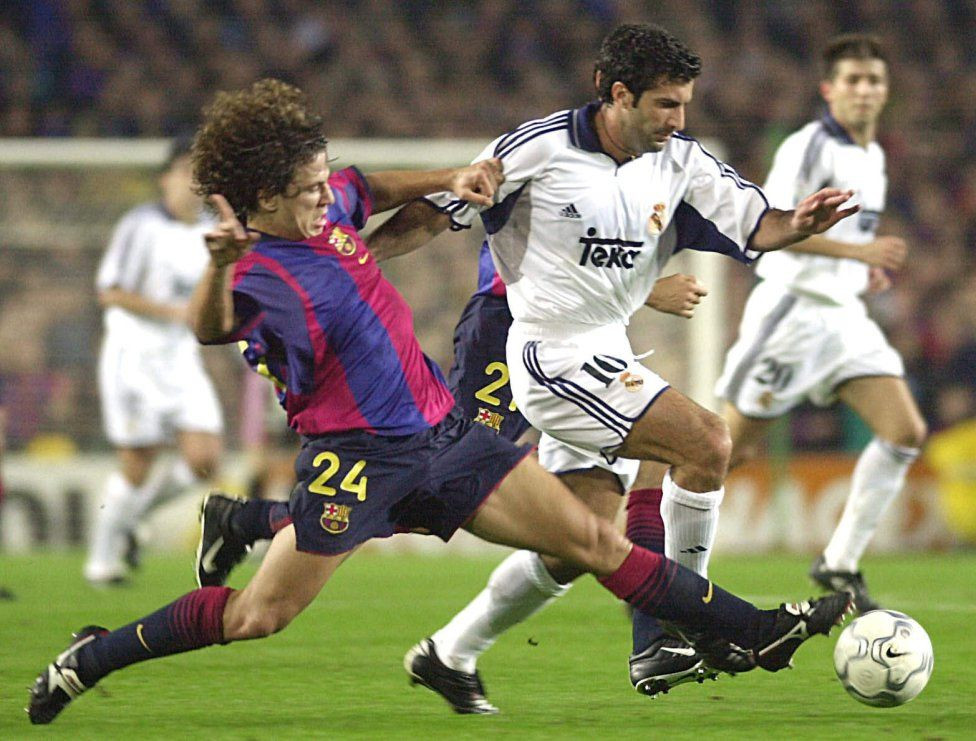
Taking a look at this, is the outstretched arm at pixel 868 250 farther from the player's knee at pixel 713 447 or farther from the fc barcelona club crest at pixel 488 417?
the player's knee at pixel 713 447

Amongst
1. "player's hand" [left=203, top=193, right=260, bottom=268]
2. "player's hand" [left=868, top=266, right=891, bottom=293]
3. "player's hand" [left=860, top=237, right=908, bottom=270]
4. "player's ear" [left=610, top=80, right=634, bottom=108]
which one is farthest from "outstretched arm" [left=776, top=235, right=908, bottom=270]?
"player's hand" [left=203, top=193, right=260, bottom=268]

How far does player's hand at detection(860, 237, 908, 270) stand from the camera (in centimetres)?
643

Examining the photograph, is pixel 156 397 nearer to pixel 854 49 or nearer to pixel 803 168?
pixel 803 168

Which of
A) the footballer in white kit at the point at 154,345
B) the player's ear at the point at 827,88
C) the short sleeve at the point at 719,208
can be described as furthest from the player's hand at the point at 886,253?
the footballer in white kit at the point at 154,345

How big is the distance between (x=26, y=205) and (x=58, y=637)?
5.57 meters

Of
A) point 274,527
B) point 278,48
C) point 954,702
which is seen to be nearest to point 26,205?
point 278,48

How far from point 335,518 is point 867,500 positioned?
359cm

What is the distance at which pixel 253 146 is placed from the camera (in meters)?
4.18

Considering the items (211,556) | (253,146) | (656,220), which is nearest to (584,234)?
(656,220)

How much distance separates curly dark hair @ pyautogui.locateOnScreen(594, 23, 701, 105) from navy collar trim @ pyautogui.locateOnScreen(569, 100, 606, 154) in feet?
0.53

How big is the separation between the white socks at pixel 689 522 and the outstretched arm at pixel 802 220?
732 mm

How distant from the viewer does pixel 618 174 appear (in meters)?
4.91

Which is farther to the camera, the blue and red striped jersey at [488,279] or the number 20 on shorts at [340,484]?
the blue and red striped jersey at [488,279]

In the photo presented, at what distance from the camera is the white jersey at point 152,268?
8977 mm
